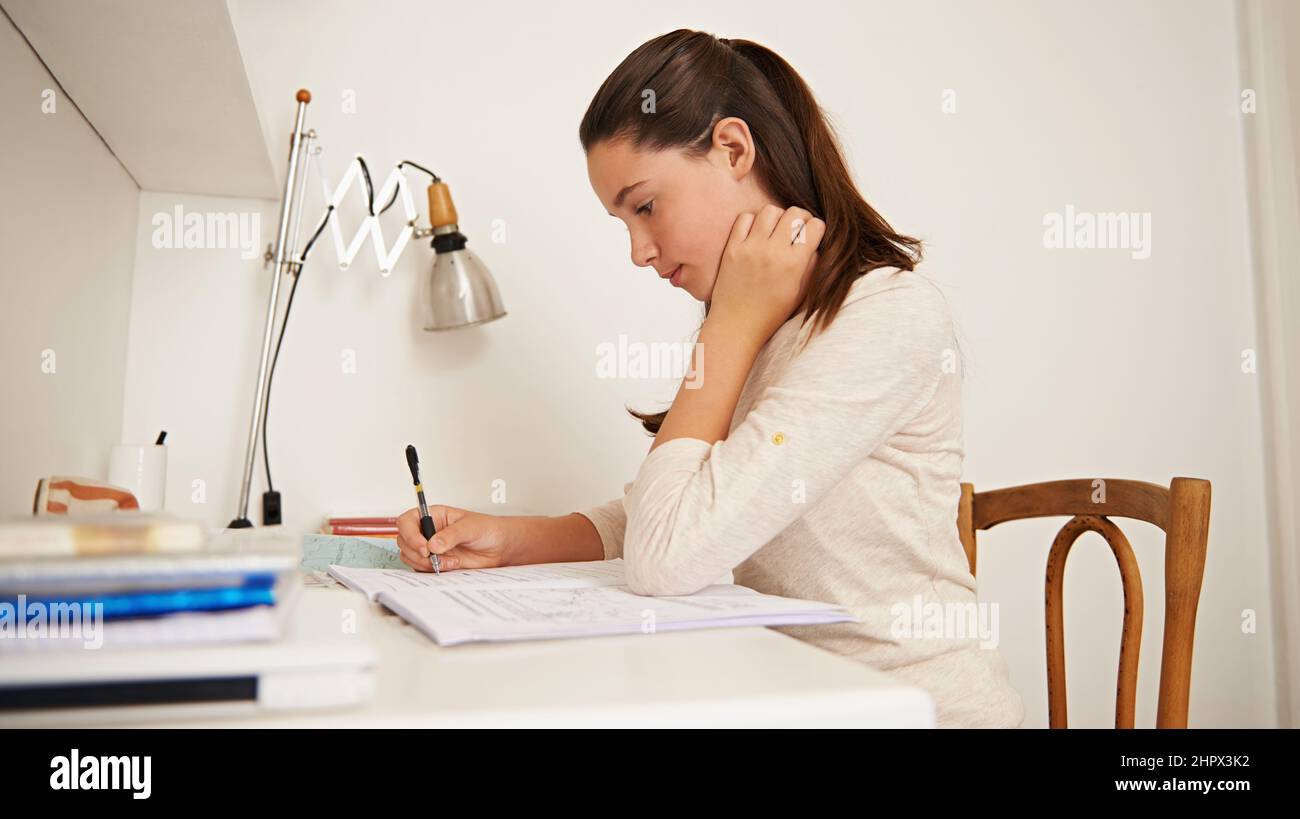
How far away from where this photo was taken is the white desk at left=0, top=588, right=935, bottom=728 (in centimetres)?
34

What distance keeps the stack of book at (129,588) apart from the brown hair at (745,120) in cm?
66

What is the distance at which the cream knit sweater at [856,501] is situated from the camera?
69 cm

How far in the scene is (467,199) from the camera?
162 centimetres

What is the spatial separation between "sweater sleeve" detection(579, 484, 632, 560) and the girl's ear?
38cm

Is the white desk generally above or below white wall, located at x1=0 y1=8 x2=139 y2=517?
below

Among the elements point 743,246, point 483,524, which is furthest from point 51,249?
point 743,246

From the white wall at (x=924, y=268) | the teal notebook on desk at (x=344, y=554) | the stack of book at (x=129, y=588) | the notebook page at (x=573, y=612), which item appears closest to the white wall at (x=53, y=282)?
the white wall at (x=924, y=268)

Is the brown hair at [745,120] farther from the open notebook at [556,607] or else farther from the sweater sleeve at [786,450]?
the open notebook at [556,607]

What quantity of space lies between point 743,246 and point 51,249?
73 cm

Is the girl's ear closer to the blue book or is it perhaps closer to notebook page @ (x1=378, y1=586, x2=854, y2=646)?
notebook page @ (x1=378, y1=586, x2=854, y2=646)

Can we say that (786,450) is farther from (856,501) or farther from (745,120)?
(745,120)

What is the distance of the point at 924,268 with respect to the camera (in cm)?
183

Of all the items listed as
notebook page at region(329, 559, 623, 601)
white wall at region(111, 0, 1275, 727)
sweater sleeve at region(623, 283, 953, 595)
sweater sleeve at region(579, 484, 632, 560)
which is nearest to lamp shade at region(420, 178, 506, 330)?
white wall at region(111, 0, 1275, 727)
